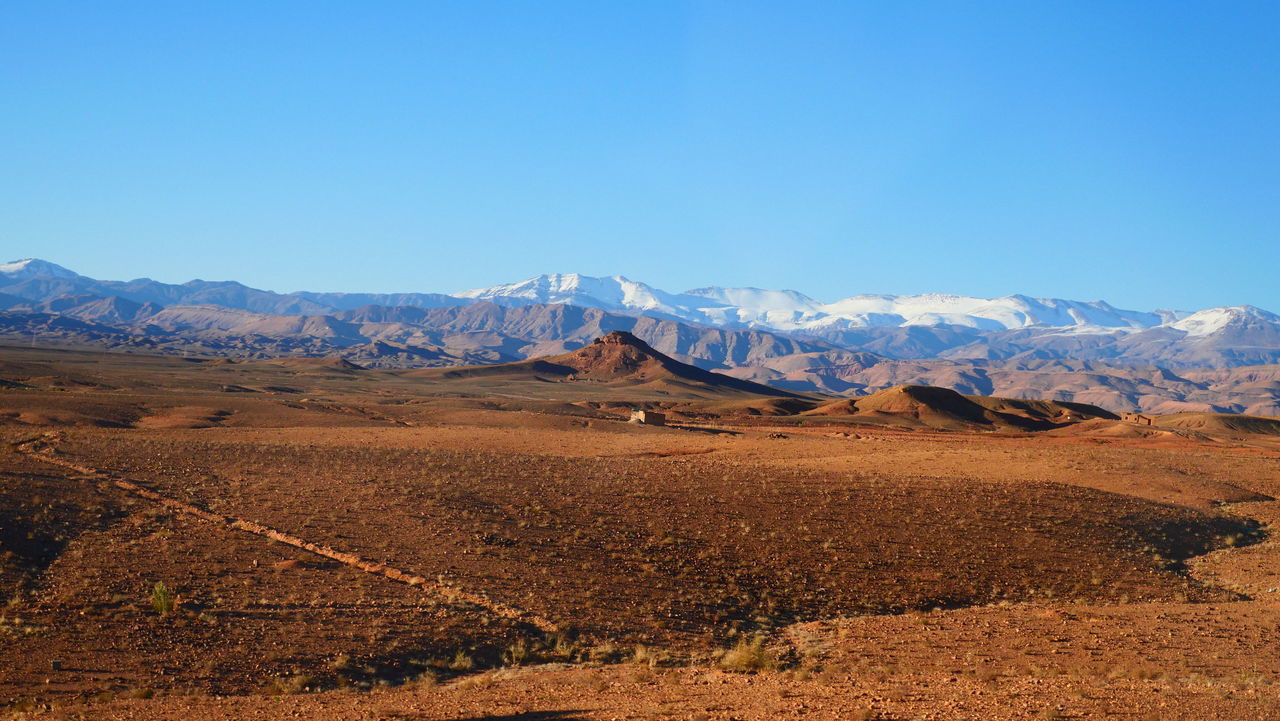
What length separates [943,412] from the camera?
314 feet

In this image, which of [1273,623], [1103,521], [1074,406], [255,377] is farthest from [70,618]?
[1074,406]

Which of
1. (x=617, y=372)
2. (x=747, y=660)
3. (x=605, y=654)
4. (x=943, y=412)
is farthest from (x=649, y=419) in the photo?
(x=617, y=372)

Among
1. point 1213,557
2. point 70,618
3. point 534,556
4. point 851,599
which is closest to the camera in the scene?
point 70,618

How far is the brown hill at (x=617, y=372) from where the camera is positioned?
14750 cm

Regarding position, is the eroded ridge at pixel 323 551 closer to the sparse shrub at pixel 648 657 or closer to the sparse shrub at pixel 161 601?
the sparse shrub at pixel 648 657

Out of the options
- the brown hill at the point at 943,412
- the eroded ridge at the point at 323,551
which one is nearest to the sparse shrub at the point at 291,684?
the eroded ridge at the point at 323,551

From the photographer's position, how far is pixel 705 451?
48562 mm

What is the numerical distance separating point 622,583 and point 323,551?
7207 mm

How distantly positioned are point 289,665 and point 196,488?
16.2 m

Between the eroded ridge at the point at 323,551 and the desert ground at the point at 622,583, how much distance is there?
105mm

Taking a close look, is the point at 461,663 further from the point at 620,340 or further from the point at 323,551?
the point at 620,340

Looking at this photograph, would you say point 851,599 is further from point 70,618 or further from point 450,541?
point 70,618

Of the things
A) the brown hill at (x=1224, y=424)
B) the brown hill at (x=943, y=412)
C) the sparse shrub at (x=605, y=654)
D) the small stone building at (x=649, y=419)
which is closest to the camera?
the sparse shrub at (x=605, y=654)

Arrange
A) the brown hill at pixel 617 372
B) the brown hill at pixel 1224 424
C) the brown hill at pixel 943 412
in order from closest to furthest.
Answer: the brown hill at pixel 943 412, the brown hill at pixel 1224 424, the brown hill at pixel 617 372
